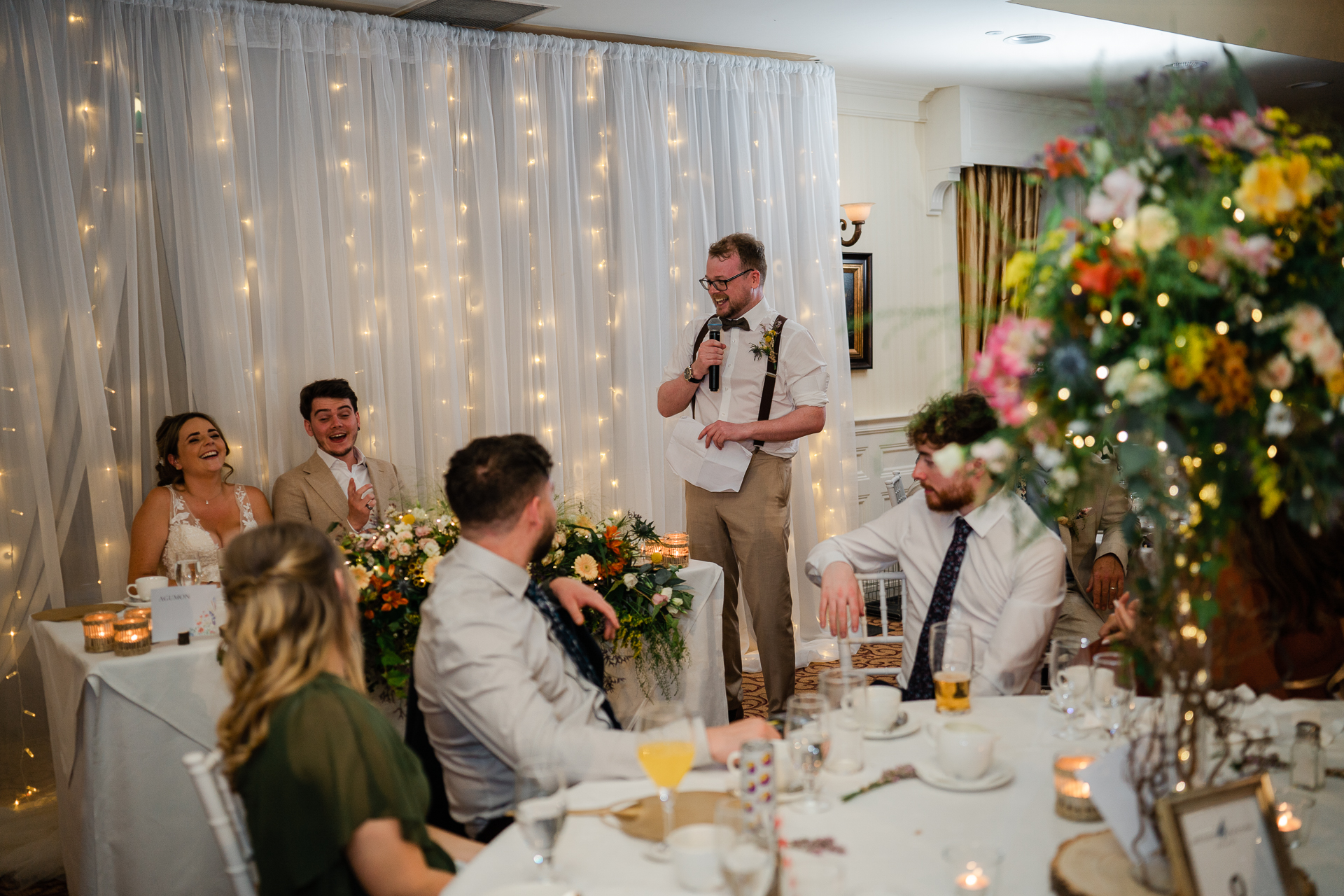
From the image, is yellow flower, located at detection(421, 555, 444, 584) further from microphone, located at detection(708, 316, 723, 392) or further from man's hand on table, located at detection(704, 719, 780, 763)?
microphone, located at detection(708, 316, 723, 392)

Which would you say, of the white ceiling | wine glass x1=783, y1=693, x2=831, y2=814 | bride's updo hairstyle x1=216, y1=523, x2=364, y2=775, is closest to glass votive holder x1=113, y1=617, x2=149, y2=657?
bride's updo hairstyle x1=216, y1=523, x2=364, y2=775

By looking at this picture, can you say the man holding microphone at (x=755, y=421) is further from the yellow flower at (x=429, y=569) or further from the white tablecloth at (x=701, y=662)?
the yellow flower at (x=429, y=569)

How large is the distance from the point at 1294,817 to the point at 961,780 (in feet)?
1.47

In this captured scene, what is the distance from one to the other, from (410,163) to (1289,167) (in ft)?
12.5

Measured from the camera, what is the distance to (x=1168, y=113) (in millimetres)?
1212

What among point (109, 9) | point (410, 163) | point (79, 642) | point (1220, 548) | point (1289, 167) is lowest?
point (79, 642)

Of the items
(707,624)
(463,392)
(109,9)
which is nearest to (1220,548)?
(707,624)

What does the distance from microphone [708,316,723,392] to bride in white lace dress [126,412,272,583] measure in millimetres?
1766

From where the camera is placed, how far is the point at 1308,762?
5.08 ft

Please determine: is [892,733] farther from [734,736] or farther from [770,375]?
[770,375]

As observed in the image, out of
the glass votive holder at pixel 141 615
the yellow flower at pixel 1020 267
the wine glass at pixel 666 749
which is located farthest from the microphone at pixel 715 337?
the yellow flower at pixel 1020 267

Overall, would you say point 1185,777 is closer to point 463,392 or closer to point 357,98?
point 463,392

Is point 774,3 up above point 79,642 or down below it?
above

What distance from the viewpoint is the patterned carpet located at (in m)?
4.52
